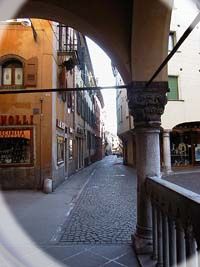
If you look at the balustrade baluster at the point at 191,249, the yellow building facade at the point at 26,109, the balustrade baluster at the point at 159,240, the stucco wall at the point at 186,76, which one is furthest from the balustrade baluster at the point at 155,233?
the stucco wall at the point at 186,76

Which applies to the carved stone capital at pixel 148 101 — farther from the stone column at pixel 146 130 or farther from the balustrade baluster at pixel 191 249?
the balustrade baluster at pixel 191 249

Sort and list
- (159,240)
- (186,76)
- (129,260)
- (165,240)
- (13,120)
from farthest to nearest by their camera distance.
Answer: (186,76) → (13,120) → (129,260) → (159,240) → (165,240)

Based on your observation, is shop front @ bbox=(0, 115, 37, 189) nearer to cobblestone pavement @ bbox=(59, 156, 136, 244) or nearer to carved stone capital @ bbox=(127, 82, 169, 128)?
cobblestone pavement @ bbox=(59, 156, 136, 244)

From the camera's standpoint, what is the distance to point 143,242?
14.4ft

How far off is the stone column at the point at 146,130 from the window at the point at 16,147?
7652 mm

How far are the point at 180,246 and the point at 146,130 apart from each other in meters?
1.90

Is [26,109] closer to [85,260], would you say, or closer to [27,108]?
[27,108]

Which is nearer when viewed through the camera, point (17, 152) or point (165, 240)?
point (165, 240)

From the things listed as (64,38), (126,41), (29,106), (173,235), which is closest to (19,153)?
(29,106)

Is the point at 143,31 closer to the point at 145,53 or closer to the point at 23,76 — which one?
the point at 145,53

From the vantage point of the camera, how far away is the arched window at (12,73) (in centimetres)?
1179

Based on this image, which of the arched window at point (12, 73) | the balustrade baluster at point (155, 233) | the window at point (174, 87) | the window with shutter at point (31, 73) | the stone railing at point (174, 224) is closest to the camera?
the stone railing at point (174, 224)

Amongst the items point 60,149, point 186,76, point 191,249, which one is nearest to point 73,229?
point 191,249

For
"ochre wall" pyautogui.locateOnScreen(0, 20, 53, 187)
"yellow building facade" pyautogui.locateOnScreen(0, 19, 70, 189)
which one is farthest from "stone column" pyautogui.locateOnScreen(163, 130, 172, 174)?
"ochre wall" pyautogui.locateOnScreen(0, 20, 53, 187)
